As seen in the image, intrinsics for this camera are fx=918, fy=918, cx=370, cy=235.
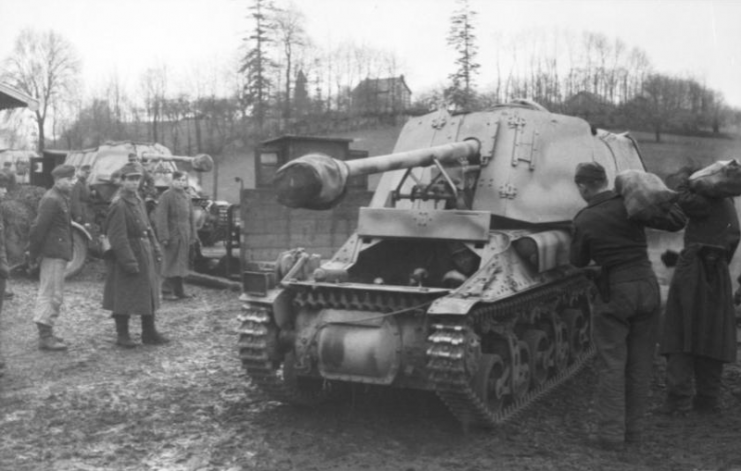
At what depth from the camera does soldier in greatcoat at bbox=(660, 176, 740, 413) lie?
6730 mm

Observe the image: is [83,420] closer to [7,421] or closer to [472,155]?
[7,421]

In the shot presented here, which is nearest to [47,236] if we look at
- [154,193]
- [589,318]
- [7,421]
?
[7,421]

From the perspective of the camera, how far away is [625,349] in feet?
19.4

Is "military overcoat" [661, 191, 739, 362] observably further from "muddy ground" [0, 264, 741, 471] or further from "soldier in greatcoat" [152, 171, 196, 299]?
"soldier in greatcoat" [152, 171, 196, 299]

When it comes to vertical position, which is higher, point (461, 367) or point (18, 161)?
point (18, 161)

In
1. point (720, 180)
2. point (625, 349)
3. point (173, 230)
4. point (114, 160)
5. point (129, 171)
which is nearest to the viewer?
point (625, 349)

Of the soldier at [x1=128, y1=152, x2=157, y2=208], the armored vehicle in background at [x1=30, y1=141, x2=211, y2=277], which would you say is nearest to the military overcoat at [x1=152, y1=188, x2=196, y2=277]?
the armored vehicle in background at [x1=30, y1=141, x2=211, y2=277]

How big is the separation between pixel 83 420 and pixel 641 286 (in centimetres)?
388

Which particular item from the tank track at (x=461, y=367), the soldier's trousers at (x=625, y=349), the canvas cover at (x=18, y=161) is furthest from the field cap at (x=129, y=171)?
the canvas cover at (x=18, y=161)

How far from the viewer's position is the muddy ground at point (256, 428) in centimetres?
552

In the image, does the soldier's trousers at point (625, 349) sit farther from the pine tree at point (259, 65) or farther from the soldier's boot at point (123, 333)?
the pine tree at point (259, 65)

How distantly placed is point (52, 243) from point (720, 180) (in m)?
5.76

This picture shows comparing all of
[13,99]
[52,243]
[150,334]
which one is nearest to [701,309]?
[150,334]

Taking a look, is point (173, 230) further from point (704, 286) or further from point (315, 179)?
point (704, 286)
